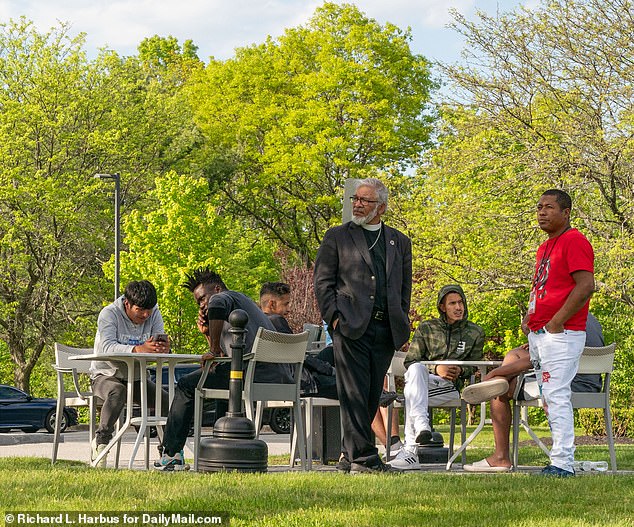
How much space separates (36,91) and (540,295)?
→ 3221 centimetres

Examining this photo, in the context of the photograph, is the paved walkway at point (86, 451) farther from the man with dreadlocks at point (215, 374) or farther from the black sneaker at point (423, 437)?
the man with dreadlocks at point (215, 374)

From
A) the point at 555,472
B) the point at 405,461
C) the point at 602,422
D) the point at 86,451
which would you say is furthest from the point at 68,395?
the point at 602,422

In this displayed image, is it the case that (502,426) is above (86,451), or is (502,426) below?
above

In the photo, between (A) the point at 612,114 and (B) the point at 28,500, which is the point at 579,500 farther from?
(A) the point at 612,114

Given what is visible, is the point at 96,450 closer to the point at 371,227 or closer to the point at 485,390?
the point at 371,227

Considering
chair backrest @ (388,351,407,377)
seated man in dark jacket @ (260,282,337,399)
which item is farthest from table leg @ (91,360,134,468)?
chair backrest @ (388,351,407,377)

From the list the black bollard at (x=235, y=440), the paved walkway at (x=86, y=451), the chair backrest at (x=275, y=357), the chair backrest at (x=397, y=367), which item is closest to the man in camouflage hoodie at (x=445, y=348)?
the chair backrest at (x=397, y=367)

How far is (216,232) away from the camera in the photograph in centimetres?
3728

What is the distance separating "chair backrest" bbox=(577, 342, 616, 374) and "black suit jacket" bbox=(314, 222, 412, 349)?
179cm

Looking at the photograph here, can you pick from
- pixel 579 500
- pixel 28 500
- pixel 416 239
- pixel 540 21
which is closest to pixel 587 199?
pixel 540 21

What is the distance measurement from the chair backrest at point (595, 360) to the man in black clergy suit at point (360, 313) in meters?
1.78

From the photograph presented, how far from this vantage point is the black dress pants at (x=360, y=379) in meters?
8.59

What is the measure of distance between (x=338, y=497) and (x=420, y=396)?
3722 millimetres

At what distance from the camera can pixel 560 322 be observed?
863 cm
